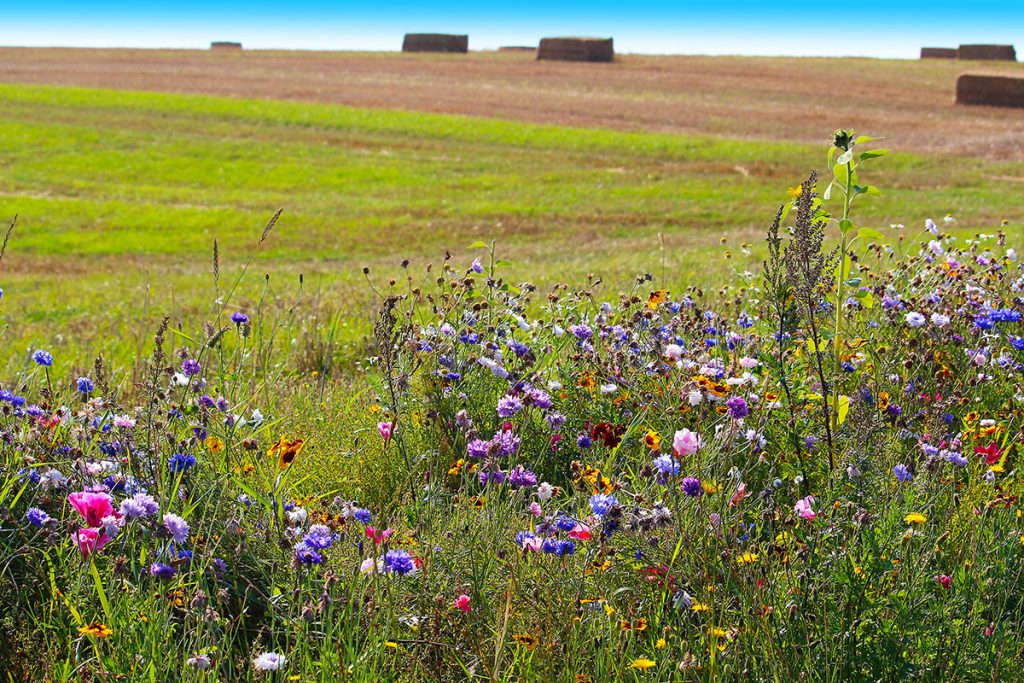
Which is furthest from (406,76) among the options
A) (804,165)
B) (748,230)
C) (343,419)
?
(343,419)

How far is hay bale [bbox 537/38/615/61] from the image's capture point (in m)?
55.6

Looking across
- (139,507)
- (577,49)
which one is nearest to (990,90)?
(577,49)

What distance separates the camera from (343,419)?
14.7 feet

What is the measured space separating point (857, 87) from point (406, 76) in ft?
67.6

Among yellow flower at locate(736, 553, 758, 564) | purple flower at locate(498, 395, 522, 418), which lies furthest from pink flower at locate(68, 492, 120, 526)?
yellow flower at locate(736, 553, 758, 564)

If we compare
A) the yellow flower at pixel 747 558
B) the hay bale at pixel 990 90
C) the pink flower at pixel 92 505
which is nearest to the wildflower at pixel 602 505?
the yellow flower at pixel 747 558

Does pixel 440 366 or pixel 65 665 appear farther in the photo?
pixel 440 366

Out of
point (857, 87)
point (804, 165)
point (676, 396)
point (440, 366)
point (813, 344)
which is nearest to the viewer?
point (813, 344)

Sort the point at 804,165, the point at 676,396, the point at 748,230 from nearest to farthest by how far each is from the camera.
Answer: the point at 676,396, the point at 748,230, the point at 804,165

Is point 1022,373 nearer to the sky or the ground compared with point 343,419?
nearer to the sky

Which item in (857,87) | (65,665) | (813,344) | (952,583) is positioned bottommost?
(65,665)

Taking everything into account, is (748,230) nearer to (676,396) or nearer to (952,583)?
(676,396)

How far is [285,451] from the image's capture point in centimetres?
306

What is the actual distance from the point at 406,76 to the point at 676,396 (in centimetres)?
4617
